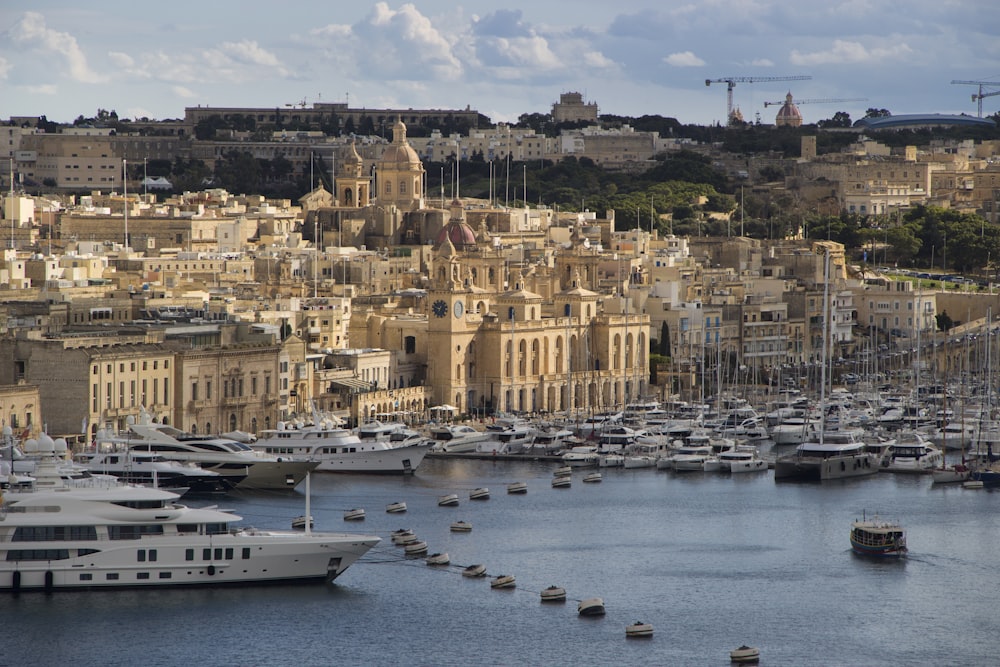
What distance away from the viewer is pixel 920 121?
176750 millimetres

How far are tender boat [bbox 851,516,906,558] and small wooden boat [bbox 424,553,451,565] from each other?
8.14 meters

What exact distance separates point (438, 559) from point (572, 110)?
125263mm

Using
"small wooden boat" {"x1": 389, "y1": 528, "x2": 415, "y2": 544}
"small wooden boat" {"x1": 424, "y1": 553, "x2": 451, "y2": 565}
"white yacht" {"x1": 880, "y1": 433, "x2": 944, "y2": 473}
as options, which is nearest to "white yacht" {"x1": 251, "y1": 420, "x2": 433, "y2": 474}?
"small wooden boat" {"x1": 389, "y1": 528, "x2": 415, "y2": 544}

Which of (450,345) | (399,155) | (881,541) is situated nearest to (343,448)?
(450,345)

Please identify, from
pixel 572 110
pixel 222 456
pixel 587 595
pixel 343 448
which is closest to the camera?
pixel 587 595

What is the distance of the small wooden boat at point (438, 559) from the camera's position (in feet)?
158

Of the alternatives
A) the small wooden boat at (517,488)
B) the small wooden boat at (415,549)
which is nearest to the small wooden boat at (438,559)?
the small wooden boat at (415,549)

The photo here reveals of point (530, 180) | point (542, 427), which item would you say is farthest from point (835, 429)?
point (530, 180)

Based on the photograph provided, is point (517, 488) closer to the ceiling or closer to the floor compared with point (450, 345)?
closer to the floor

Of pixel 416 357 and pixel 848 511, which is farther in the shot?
pixel 416 357

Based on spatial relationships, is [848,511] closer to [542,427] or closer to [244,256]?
[542,427]

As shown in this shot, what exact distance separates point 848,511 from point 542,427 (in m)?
15.0

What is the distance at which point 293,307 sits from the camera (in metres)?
75.5

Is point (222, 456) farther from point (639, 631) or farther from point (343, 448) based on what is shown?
point (639, 631)
